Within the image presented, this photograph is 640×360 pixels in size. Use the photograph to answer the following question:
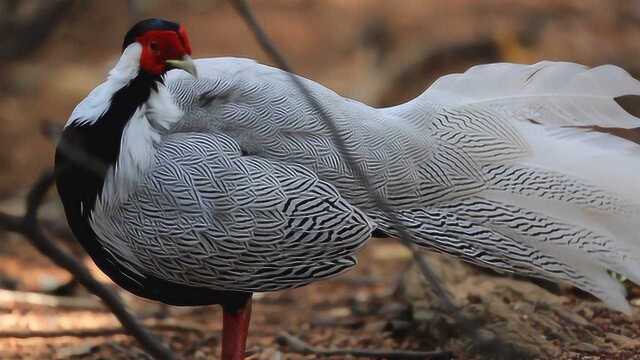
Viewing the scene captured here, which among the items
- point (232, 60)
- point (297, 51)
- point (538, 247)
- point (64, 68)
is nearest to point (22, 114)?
point (64, 68)

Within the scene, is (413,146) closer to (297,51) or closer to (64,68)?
(64,68)

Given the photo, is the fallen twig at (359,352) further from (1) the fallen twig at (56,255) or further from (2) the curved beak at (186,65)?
(1) the fallen twig at (56,255)

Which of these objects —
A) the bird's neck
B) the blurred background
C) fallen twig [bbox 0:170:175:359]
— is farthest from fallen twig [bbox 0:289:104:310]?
fallen twig [bbox 0:170:175:359]

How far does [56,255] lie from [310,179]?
171 centimetres

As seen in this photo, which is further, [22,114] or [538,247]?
[22,114]

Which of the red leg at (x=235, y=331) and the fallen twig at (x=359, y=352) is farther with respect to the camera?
the fallen twig at (x=359, y=352)

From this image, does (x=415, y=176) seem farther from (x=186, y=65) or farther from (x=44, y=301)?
(x=44, y=301)

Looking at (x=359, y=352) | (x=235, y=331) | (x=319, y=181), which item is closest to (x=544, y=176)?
(x=319, y=181)

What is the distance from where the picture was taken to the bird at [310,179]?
341 cm

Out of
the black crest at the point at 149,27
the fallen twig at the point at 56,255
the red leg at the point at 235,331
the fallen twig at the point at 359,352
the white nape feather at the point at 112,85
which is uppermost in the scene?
the black crest at the point at 149,27

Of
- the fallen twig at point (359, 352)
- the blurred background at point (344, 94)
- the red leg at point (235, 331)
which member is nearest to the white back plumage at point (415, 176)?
the red leg at point (235, 331)

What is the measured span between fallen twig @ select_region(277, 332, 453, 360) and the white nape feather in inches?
56.1

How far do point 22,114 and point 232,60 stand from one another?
542 centimetres

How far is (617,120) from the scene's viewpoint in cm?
359
